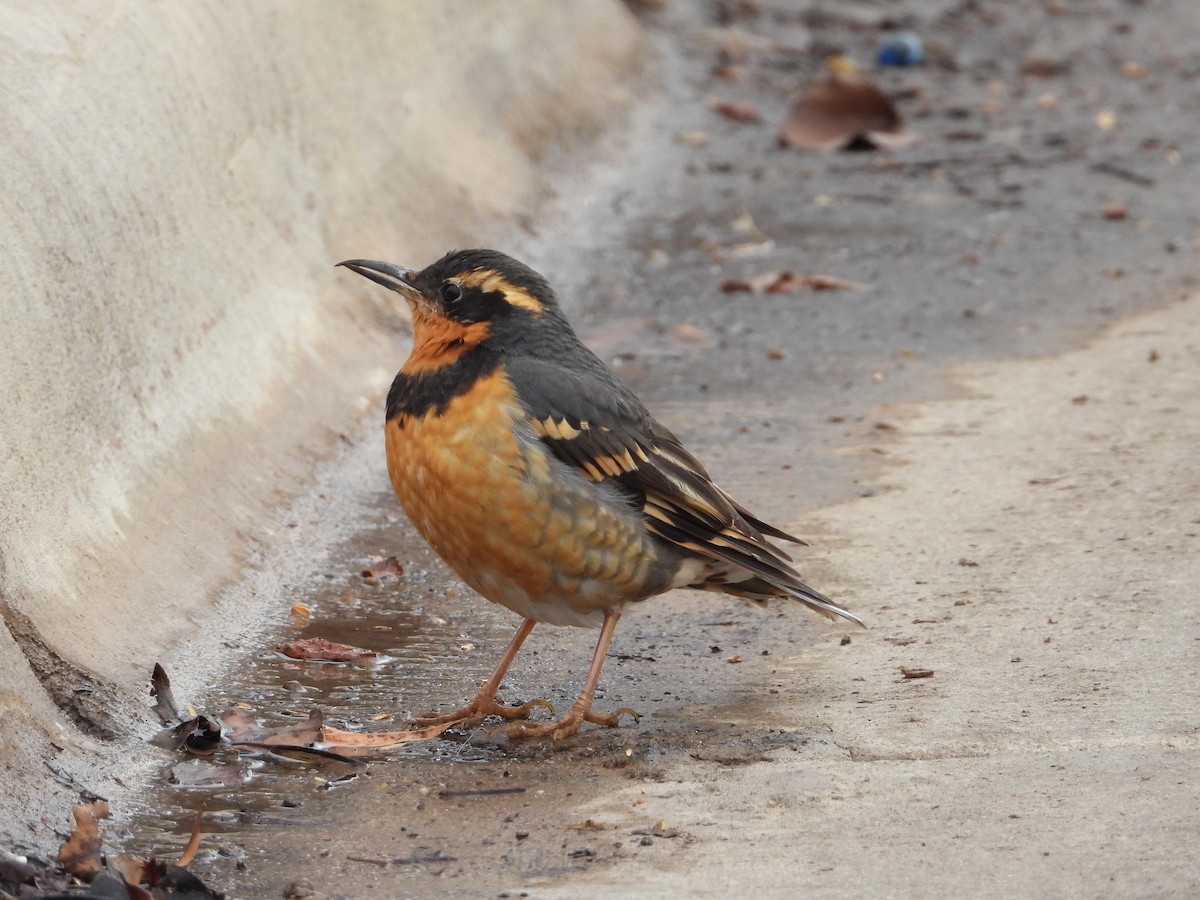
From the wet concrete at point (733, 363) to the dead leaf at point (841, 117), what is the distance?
0.75 ft

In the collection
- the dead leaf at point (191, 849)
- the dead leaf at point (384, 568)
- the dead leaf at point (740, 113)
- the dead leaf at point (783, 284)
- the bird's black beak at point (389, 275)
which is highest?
the dead leaf at point (740, 113)

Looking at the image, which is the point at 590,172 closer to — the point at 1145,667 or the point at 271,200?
the point at 271,200

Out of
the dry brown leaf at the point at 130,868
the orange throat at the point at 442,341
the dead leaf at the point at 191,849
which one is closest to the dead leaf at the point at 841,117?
the orange throat at the point at 442,341

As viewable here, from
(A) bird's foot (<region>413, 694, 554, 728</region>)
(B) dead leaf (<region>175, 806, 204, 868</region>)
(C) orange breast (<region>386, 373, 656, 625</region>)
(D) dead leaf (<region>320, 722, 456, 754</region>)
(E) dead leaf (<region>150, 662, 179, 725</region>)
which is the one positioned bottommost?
(B) dead leaf (<region>175, 806, 204, 868</region>)

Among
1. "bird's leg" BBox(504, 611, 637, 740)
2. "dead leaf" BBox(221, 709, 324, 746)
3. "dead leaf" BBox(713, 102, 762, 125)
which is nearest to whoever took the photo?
"dead leaf" BBox(221, 709, 324, 746)

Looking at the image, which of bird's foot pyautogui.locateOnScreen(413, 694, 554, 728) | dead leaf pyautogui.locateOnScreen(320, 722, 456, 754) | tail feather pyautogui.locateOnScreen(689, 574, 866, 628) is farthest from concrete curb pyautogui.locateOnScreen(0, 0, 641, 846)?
tail feather pyautogui.locateOnScreen(689, 574, 866, 628)

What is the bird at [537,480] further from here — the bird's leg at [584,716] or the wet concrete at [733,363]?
the wet concrete at [733,363]

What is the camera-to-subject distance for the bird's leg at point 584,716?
4691mm

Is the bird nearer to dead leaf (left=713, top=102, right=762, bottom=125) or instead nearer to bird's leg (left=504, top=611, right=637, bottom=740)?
bird's leg (left=504, top=611, right=637, bottom=740)

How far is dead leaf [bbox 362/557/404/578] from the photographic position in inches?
230

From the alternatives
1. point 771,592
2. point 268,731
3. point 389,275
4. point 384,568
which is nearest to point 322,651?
point 268,731

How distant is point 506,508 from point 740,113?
856 cm

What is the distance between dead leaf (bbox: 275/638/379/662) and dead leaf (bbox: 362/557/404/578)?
2.06 ft

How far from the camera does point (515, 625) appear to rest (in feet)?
18.5
